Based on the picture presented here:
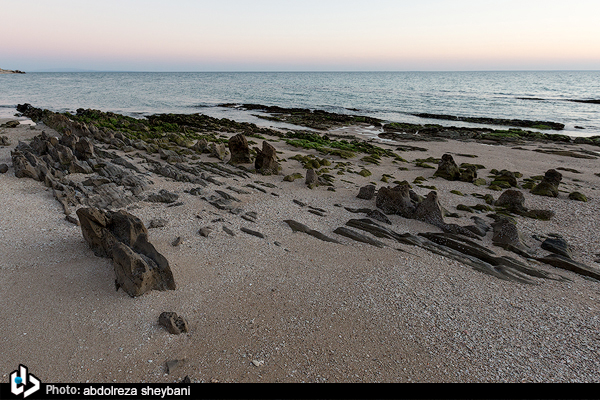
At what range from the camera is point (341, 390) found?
17.8ft

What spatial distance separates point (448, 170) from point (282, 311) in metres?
15.5

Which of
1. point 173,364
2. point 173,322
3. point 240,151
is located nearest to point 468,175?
point 240,151

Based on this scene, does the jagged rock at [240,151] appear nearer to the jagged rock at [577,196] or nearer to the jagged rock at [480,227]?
the jagged rock at [480,227]

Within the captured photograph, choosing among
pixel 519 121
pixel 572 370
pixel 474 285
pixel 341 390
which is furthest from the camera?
pixel 519 121

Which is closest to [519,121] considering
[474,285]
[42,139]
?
[474,285]

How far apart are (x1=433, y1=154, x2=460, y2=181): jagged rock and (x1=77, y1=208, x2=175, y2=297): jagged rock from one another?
53.8 ft

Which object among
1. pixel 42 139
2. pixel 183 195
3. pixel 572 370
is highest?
pixel 42 139

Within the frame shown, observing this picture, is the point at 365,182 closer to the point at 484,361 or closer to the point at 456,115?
the point at 484,361

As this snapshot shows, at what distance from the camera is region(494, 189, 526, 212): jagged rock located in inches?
559

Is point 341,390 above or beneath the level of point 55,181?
beneath

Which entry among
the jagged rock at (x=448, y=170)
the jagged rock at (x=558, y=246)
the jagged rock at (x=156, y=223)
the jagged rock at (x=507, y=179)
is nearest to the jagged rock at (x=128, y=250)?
the jagged rock at (x=156, y=223)

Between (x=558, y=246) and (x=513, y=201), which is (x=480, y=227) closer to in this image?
(x=558, y=246)

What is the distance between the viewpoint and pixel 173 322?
21.4ft

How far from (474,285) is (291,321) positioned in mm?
5044
